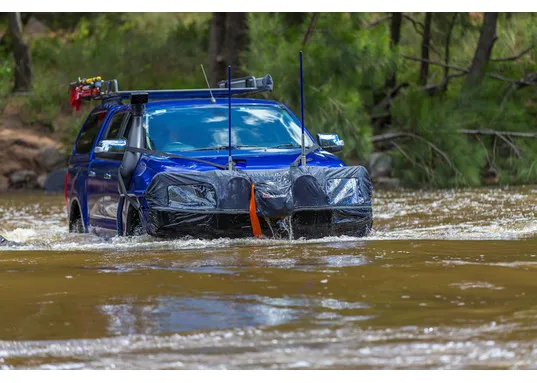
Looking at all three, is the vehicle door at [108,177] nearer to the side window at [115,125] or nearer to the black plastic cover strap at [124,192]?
the side window at [115,125]

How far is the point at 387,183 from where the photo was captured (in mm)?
20875

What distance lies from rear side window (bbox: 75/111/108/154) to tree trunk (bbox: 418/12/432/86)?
39.9 feet

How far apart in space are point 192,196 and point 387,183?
39.2 ft

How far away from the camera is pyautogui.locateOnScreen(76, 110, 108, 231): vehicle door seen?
429 inches

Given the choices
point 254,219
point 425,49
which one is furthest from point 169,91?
point 425,49

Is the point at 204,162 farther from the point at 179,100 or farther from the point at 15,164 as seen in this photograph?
the point at 15,164

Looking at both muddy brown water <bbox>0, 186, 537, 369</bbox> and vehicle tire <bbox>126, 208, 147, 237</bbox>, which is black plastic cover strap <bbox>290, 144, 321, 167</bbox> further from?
vehicle tire <bbox>126, 208, 147, 237</bbox>

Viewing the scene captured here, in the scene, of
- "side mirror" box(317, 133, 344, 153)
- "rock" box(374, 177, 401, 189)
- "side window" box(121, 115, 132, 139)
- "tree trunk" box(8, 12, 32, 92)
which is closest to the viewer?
"side mirror" box(317, 133, 344, 153)

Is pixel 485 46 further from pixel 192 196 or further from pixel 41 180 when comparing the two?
pixel 192 196

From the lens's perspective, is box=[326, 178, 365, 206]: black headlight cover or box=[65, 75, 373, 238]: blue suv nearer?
box=[65, 75, 373, 238]: blue suv

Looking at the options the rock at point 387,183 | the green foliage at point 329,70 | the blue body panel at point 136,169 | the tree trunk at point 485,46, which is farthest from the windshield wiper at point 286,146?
the tree trunk at point 485,46

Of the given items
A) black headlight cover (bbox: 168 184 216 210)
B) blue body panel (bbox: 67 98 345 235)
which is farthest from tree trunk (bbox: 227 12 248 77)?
black headlight cover (bbox: 168 184 216 210)

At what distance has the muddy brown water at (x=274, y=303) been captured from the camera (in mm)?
4957

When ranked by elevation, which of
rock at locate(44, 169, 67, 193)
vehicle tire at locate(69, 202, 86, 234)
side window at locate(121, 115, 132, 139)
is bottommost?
rock at locate(44, 169, 67, 193)
